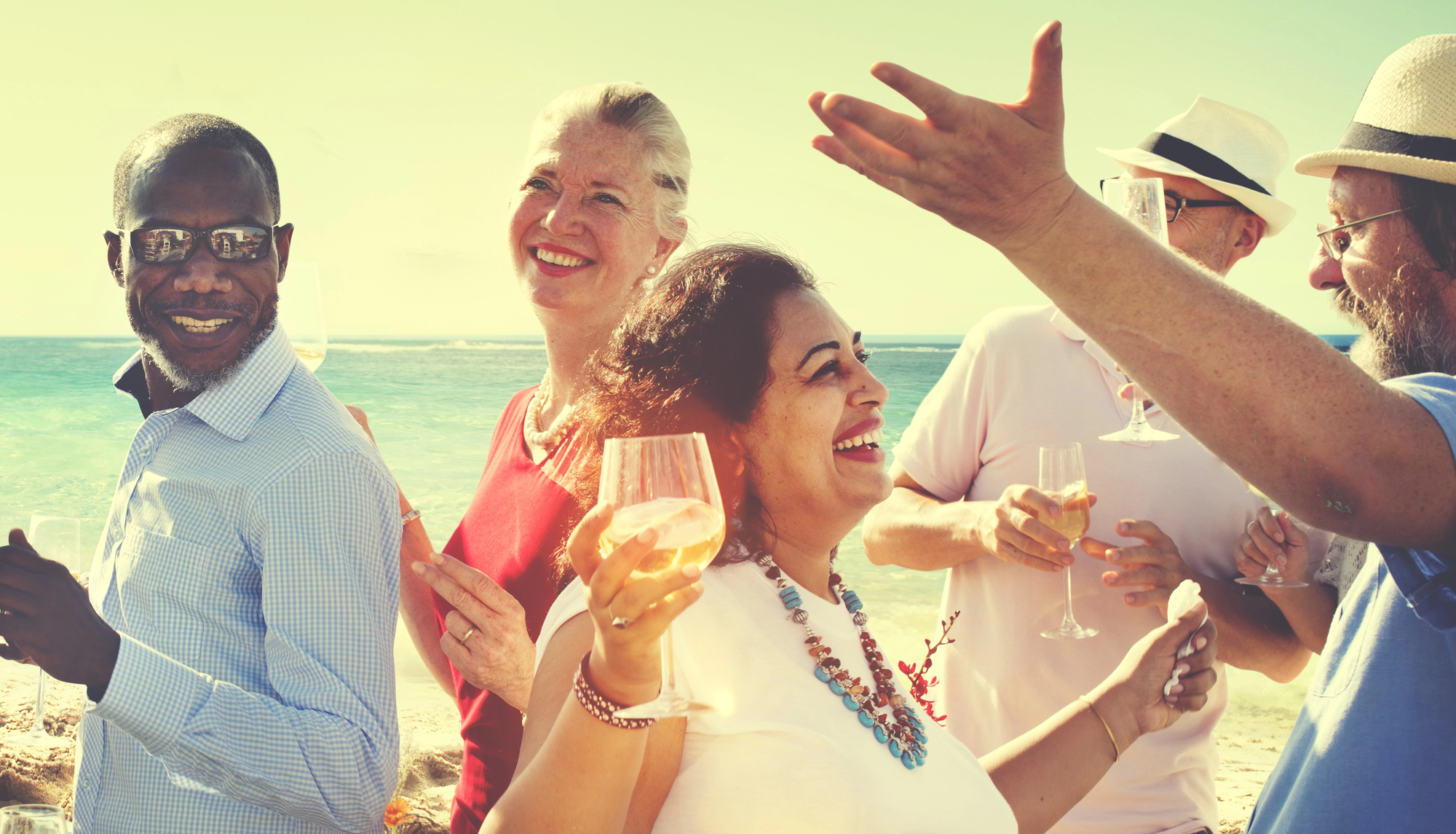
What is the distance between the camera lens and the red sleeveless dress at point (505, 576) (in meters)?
2.36

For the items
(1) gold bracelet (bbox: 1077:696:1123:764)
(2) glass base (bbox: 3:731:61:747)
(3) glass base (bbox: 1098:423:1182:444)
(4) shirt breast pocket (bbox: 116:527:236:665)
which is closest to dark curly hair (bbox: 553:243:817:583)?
(4) shirt breast pocket (bbox: 116:527:236:665)

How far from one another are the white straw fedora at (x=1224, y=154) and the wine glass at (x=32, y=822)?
12.6ft

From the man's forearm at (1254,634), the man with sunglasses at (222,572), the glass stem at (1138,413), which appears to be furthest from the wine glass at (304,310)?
the man's forearm at (1254,634)

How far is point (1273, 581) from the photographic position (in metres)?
2.85

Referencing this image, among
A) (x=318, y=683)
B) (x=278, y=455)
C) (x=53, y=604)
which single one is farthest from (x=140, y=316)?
(x=318, y=683)

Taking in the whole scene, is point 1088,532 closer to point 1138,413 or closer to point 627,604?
point 1138,413

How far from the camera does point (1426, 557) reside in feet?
4.89

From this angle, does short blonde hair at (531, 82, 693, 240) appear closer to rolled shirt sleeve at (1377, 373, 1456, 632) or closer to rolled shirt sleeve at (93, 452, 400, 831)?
rolled shirt sleeve at (93, 452, 400, 831)

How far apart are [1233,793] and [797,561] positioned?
6869 mm

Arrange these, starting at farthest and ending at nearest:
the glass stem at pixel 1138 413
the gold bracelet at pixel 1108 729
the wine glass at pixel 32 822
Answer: the glass stem at pixel 1138 413 → the gold bracelet at pixel 1108 729 → the wine glass at pixel 32 822

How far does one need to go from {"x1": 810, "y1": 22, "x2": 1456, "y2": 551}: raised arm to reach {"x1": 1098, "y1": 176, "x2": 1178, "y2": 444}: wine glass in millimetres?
1753

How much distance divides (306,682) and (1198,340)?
72.9 inches

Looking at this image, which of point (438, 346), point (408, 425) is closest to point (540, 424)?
point (408, 425)

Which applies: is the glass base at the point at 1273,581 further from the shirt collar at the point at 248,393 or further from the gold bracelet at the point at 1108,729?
the shirt collar at the point at 248,393
